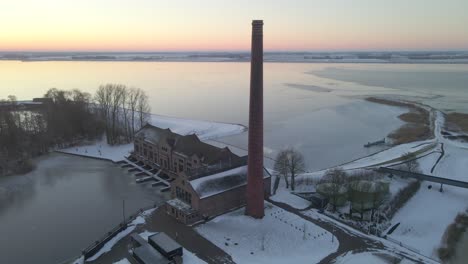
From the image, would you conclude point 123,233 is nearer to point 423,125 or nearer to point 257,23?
point 257,23

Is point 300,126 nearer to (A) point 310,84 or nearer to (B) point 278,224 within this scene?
(B) point 278,224

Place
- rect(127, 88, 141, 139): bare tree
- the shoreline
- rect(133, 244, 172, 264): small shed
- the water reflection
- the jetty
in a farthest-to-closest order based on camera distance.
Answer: rect(127, 88, 141, 139): bare tree, the shoreline, the jetty, the water reflection, rect(133, 244, 172, 264): small shed

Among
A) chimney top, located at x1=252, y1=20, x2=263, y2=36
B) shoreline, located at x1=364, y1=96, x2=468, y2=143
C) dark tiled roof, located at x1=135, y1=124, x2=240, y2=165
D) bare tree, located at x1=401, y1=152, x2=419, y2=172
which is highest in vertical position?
chimney top, located at x1=252, y1=20, x2=263, y2=36

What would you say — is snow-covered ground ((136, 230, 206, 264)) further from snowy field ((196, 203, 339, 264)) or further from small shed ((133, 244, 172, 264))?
snowy field ((196, 203, 339, 264))

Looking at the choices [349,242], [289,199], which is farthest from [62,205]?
[349,242]

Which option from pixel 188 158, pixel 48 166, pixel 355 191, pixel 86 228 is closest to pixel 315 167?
pixel 355 191

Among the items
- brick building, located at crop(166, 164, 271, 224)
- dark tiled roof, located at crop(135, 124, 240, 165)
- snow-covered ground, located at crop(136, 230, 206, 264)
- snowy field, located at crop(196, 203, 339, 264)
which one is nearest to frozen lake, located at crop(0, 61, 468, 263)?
brick building, located at crop(166, 164, 271, 224)

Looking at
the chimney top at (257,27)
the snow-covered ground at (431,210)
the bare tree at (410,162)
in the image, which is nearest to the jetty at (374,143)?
the bare tree at (410,162)

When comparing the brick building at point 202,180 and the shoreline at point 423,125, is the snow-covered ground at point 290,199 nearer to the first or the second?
the brick building at point 202,180
